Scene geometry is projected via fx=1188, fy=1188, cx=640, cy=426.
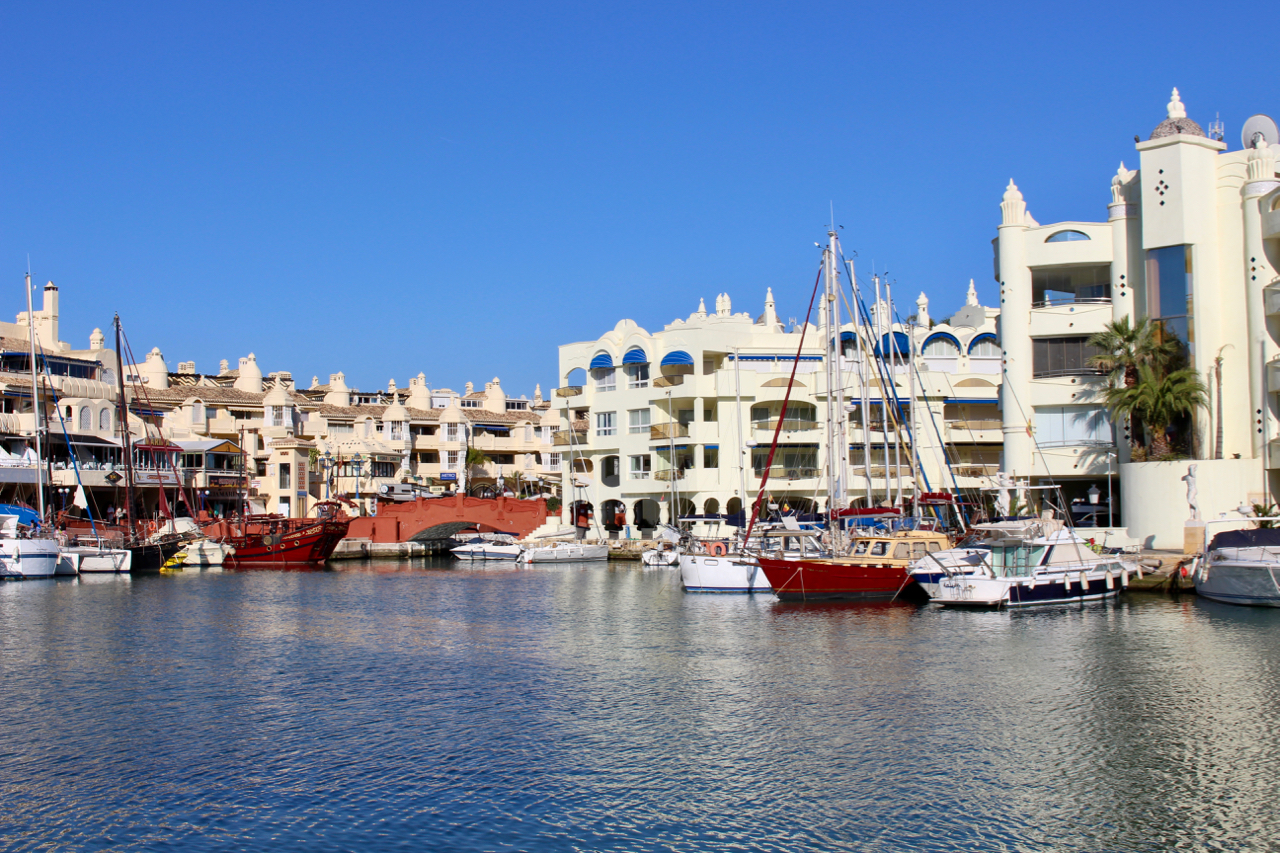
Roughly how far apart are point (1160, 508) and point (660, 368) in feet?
120

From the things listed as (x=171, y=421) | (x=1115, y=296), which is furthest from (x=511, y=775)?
(x=171, y=421)

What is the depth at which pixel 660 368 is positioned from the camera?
80.4m

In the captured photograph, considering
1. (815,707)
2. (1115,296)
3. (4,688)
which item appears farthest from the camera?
(1115,296)

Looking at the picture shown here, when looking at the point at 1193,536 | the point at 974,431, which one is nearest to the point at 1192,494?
the point at 1193,536

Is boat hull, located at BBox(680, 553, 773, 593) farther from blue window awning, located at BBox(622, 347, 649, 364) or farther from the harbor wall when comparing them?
blue window awning, located at BBox(622, 347, 649, 364)

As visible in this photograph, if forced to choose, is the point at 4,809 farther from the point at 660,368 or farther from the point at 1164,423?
the point at 660,368

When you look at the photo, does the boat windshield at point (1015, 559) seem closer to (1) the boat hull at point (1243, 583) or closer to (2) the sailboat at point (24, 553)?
(1) the boat hull at point (1243, 583)

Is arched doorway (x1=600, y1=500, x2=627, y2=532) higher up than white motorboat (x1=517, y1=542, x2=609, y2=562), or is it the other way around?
arched doorway (x1=600, y1=500, x2=627, y2=532)

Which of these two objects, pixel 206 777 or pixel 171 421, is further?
pixel 171 421

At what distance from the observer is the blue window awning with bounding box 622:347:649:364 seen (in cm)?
7969

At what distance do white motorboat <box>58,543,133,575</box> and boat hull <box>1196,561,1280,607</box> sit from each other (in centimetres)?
6011

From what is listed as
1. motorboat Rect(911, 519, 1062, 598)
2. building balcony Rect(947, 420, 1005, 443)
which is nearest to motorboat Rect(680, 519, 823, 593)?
motorboat Rect(911, 519, 1062, 598)

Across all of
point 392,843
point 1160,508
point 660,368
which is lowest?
point 392,843

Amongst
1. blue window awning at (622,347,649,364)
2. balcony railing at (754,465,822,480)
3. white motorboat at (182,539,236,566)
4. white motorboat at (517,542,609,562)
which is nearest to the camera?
balcony railing at (754,465,822,480)
